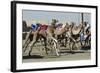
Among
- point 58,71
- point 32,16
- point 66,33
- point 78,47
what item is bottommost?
point 58,71

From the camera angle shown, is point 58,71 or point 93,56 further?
point 93,56

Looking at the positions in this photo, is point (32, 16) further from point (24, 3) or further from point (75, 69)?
point (75, 69)

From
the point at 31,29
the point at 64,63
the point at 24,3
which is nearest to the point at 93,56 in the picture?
the point at 64,63

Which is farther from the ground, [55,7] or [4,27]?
[55,7]

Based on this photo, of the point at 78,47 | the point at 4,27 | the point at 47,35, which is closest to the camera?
the point at 4,27

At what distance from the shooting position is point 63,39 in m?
1.67

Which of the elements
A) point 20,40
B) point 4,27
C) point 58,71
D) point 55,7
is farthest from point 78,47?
point 4,27

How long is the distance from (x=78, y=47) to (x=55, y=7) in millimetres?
360

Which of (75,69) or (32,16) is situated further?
(75,69)

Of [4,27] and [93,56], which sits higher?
[4,27]

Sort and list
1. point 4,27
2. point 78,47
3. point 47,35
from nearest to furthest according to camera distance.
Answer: point 4,27 < point 47,35 < point 78,47

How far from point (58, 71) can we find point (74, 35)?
30 cm

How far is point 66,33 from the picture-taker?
1680 mm

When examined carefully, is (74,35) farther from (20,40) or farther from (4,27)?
(4,27)
